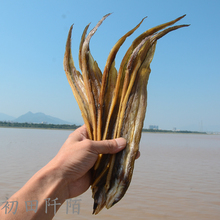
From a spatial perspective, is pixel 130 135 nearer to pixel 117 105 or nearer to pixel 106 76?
pixel 117 105

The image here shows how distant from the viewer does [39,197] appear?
174 centimetres

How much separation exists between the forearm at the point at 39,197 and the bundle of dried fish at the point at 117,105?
277mm

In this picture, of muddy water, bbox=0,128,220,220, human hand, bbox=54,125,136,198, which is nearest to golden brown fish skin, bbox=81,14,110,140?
human hand, bbox=54,125,136,198

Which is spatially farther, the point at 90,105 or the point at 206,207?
the point at 206,207

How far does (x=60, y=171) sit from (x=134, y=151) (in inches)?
22.9

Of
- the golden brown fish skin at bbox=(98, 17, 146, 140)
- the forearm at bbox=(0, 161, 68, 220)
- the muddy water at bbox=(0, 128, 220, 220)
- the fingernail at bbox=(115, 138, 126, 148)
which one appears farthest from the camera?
the muddy water at bbox=(0, 128, 220, 220)

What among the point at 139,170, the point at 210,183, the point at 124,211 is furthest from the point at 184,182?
the point at 124,211

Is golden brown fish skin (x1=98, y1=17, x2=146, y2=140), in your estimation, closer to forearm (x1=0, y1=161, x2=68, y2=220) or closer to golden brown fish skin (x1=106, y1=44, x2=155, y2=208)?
golden brown fish skin (x1=106, y1=44, x2=155, y2=208)

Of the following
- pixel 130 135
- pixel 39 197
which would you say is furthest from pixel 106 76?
pixel 39 197

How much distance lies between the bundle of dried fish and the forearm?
0.28m

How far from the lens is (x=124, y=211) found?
5840 millimetres

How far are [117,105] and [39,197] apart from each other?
2.82ft

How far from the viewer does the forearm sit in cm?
165

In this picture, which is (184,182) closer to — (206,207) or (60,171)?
(206,207)
